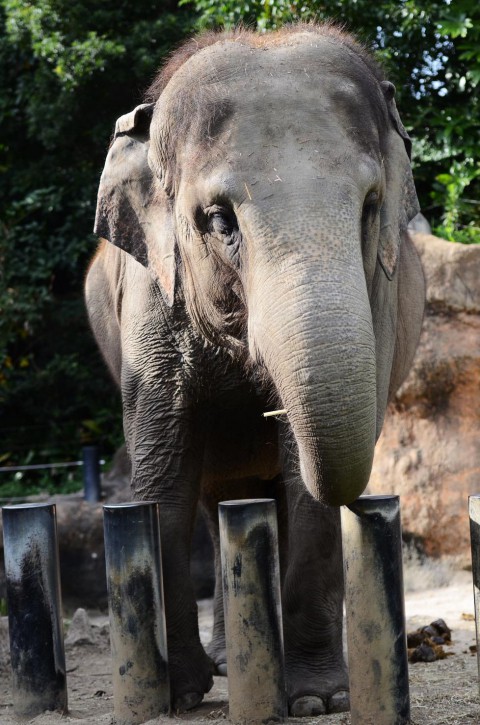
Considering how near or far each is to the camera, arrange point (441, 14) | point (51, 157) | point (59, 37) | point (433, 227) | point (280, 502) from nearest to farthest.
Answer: point (280, 502)
point (441, 14)
point (433, 227)
point (59, 37)
point (51, 157)

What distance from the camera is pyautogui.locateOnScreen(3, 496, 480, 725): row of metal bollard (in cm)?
322

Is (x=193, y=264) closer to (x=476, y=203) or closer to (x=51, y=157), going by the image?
(x=476, y=203)

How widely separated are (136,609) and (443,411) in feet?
13.8

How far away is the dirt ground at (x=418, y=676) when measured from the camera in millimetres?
3641

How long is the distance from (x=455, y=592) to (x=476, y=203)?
349cm

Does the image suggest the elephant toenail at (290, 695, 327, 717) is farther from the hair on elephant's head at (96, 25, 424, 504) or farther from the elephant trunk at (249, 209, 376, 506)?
the elephant trunk at (249, 209, 376, 506)

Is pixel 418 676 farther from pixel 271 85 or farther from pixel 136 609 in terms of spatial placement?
pixel 271 85

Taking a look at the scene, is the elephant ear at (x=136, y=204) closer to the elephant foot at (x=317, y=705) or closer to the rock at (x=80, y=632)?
the elephant foot at (x=317, y=705)

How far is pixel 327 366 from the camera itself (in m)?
2.64

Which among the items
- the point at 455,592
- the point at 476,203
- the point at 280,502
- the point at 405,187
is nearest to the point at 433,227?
the point at 476,203

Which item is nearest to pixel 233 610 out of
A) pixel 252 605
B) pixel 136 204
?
pixel 252 605

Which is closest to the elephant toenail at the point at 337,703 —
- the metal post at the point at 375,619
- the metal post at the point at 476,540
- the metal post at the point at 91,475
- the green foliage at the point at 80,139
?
the metal post at the point at 375,619

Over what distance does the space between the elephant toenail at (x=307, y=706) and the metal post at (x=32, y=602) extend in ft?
2.70

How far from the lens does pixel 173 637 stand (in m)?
3.96
